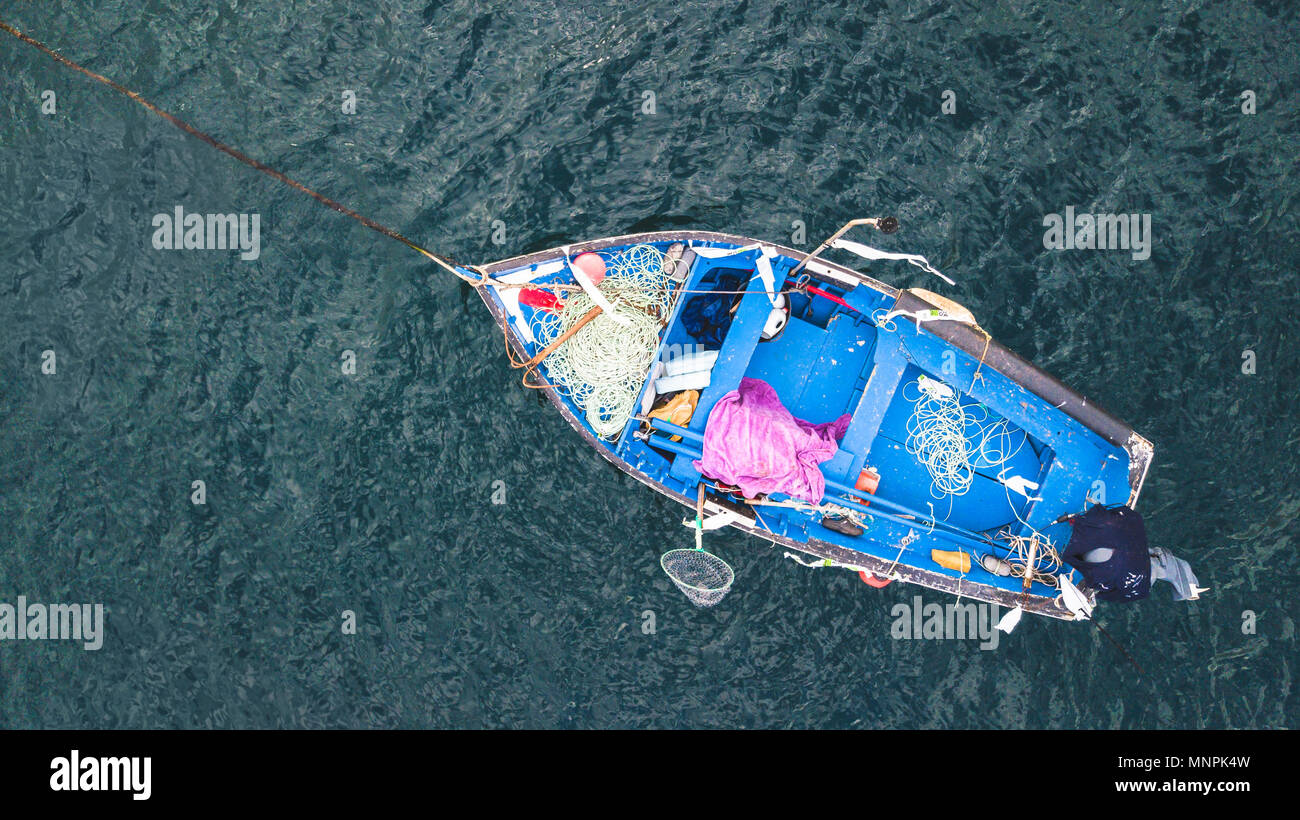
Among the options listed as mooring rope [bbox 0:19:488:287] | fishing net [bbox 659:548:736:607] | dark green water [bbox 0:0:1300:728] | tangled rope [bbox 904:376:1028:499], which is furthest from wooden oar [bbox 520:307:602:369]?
tangled rope [bbox 904:376:1028:499]

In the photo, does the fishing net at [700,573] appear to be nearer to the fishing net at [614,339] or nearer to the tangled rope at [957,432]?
the fishing net at [614,339]

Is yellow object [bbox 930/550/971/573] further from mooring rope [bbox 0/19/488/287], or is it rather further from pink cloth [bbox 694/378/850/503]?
mooring rope [bbox 0/19/488/287]

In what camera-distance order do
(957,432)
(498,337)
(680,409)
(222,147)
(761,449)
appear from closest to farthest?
(761,449) → (680,409) → (957,432) → (498,337) → (222,147)

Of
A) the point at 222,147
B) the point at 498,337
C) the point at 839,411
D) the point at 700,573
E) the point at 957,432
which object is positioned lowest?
the point at 700,573

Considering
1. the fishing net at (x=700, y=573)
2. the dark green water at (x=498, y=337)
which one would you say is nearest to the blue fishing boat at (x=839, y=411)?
the fishing net at (x=700, y=573)

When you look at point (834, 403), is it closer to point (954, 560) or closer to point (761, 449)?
point (761, 449)

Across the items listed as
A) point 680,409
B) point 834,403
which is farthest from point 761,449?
point 834,403

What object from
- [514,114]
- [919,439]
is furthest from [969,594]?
[514,114]
